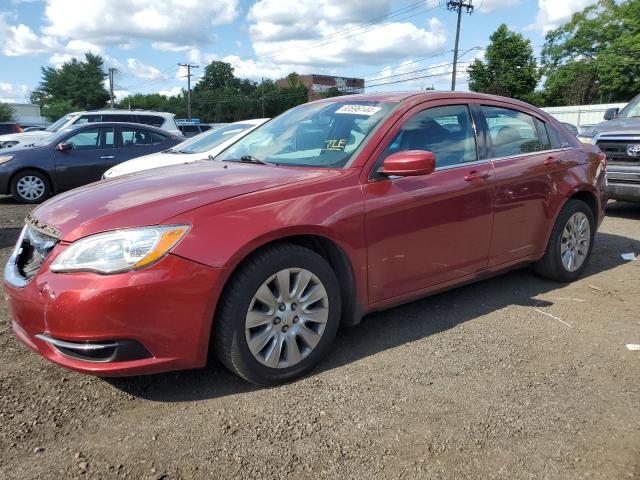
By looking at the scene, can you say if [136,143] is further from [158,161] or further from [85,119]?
[85,119]

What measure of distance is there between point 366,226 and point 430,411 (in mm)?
1103

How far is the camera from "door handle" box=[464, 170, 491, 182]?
3.83m

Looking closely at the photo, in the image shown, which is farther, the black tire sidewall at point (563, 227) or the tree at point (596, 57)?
the tree at point (596, 57)

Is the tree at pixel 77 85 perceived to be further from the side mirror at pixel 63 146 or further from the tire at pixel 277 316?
the tire at pixel 277 316

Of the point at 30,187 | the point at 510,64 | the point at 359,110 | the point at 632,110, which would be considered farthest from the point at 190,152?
the point at 510,64

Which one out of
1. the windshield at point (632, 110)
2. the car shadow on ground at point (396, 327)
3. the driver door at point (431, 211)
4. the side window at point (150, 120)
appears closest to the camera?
the car shadow on ground at point (396, 327)

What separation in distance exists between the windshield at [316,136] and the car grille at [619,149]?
18.0ft

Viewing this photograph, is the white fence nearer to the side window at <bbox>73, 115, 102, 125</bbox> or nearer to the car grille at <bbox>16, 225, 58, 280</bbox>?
the side window at <bbox>73, 115, 102, 125</bbox>

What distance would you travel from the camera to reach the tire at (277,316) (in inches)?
110

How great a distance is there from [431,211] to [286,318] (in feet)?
4.11

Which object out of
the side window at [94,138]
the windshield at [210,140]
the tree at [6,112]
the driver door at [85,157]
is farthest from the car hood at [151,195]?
the tree at [6,112]

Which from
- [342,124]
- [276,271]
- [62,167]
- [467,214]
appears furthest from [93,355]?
[62,167]

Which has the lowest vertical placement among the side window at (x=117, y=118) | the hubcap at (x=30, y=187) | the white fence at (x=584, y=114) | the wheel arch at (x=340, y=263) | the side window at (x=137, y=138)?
the hubcap at (x=30, y=187)

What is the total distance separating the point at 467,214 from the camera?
149 inches
